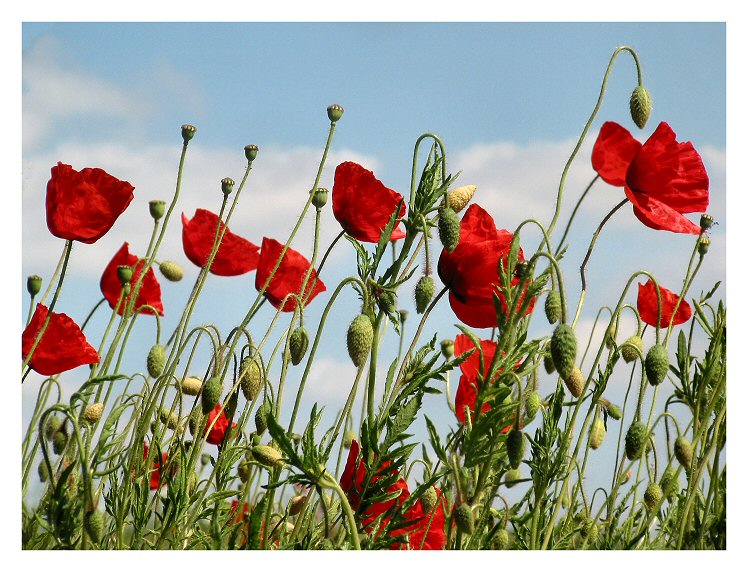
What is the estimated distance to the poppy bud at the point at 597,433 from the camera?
1.50 meters

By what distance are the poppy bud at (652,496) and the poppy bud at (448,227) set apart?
569mm

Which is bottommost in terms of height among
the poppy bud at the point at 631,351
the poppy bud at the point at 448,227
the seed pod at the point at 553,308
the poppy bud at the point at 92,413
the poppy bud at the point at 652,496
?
the poppy bud at the point at 652,496

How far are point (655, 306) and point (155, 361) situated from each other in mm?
866

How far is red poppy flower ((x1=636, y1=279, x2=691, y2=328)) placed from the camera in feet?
5.37

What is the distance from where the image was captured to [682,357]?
58.6 inches

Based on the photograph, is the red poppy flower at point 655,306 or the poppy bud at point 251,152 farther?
the red poppy flower at point 655,306

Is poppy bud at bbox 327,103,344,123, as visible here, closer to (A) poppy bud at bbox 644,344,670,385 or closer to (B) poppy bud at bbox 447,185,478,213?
(B) poppy bud at bbox 447,185,478,213

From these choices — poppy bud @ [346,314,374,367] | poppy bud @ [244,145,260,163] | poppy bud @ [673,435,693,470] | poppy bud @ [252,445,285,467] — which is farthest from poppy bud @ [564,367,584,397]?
poppy bud @ [244,145,260,163]

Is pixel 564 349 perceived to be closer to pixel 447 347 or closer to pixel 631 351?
pixel 631 351

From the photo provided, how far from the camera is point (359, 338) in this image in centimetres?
113

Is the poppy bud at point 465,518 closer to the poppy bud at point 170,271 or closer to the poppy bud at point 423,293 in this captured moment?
the poppy bud at point 423,293

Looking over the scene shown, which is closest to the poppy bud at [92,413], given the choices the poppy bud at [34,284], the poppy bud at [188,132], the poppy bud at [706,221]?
the poppy bud at [34,284]
